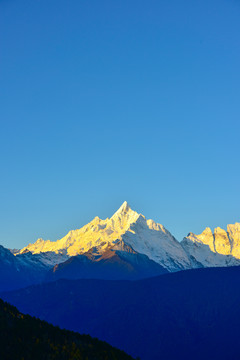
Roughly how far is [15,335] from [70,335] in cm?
2639

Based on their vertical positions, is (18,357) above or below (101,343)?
below

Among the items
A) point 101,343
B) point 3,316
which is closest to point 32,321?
point 3,316

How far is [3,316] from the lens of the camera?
177m

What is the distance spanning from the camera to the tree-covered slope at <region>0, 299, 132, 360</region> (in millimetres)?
155875

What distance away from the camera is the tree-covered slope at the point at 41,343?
15588 centimetres

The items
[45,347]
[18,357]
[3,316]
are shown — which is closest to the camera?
[18,357]

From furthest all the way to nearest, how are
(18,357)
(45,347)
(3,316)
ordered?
(3,316)
(45,347)
(18,357)

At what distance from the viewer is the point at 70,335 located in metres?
185

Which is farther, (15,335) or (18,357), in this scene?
(15,335)

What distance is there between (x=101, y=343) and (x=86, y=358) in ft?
84.9

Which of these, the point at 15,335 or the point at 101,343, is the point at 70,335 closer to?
the point at 101,343

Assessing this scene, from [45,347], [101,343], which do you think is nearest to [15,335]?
Result: [45,347]

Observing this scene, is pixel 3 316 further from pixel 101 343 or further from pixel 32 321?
pixel 101 343

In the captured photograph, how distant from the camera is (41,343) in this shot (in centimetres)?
16538
